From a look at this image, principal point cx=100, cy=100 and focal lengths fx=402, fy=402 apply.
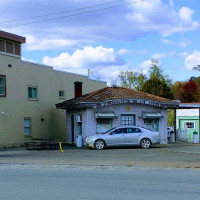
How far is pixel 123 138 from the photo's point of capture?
25.3 meters

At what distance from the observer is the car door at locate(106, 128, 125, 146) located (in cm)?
2522

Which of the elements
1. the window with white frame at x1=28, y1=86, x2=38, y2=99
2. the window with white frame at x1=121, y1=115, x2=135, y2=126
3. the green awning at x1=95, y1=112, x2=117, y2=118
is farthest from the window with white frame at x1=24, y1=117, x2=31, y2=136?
the window with white frame at x1=121, y1=115, x2=135, y2=126

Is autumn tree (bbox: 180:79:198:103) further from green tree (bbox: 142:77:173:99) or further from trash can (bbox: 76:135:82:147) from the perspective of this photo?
trash can (bbox: 76:135:82:147)

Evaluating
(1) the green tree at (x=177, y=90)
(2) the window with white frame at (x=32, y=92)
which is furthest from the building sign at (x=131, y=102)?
(1) the green tree at (x=177, y=90)

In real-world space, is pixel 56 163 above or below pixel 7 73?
below

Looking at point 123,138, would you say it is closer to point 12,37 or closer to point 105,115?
point 105,115

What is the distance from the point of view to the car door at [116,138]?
2522 centimetres

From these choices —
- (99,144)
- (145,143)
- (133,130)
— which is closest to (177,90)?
(145,143)

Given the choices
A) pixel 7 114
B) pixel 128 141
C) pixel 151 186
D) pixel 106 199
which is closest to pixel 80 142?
pixel 128 141

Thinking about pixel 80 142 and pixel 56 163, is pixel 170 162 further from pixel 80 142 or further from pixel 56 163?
pixel 80 142

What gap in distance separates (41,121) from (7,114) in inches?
164

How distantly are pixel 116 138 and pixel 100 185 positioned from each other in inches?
559

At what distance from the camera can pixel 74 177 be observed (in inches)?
510

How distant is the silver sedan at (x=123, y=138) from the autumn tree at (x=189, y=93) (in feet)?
173
